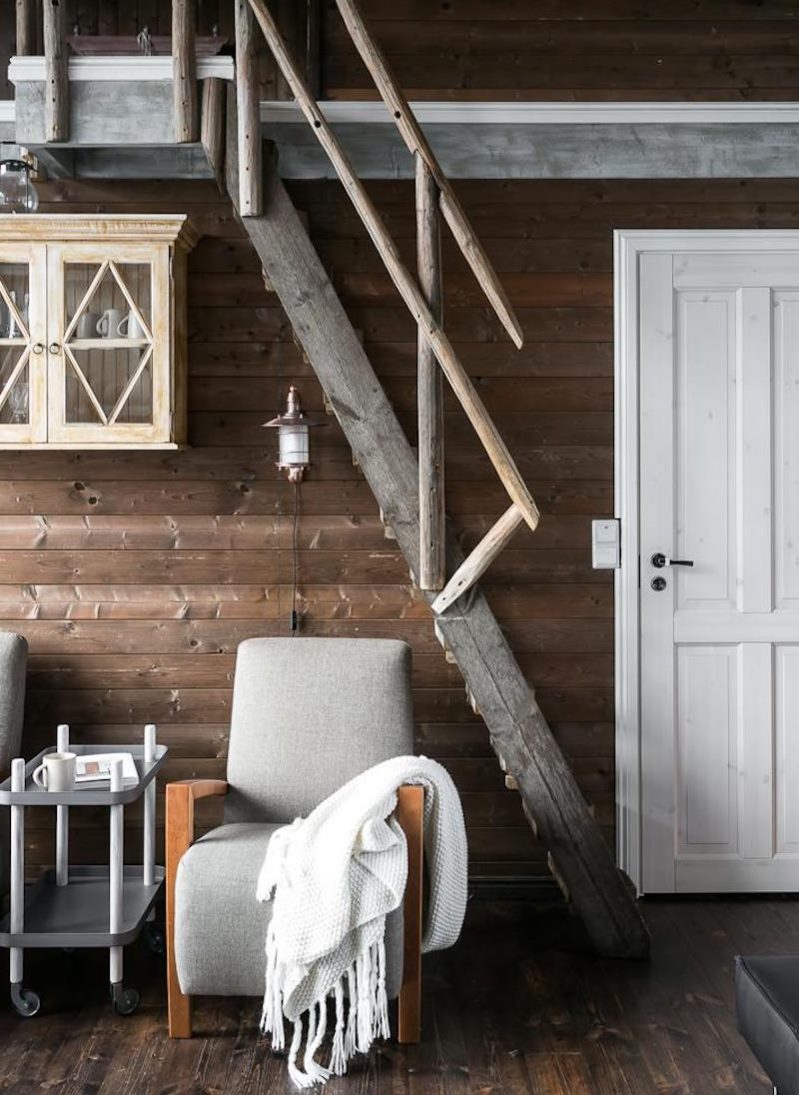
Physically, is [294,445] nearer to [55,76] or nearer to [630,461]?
[630,461]

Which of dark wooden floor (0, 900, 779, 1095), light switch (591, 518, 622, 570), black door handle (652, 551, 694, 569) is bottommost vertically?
dark wooden floor (0, 900, 779, 1095)

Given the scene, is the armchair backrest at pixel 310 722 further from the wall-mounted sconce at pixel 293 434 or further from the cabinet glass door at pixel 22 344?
the cabinet glass door at pixel 22 344

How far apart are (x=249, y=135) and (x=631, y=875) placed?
2604mm

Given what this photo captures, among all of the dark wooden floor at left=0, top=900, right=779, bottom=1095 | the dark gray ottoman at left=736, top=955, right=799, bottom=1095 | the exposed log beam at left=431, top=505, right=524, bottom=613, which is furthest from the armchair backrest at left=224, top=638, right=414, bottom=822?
the dark gray ottoman at left=736, top=955, right=799, bottom=1095

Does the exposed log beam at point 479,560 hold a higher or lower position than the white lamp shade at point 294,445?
lower

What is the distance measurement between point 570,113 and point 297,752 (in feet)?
6.92

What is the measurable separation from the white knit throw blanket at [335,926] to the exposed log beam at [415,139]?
4.40 feet

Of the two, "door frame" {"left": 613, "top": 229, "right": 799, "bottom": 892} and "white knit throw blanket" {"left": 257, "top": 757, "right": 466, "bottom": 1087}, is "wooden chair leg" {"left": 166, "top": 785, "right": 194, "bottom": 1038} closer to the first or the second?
"white knit throw blanket" {"left": 257, "top": 757, "right": 466, "bottom": 1087}

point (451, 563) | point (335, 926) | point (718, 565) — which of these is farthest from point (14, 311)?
point (718, 565)

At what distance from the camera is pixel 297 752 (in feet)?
10.4

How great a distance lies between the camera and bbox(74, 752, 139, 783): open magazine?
3.03 metres

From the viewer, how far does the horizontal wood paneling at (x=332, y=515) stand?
3.72 meters

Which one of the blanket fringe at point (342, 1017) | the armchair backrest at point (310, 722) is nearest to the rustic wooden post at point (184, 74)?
the armchair backrest at point (310, 722)

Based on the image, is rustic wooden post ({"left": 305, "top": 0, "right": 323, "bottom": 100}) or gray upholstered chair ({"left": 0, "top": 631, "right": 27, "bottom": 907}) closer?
gray upholstered chair ({"left": 0, "top": 631, "right": 27, "bottom": 907})
